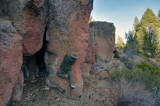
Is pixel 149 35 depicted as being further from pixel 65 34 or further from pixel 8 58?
pixel 8 58

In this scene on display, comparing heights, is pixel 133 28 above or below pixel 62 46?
above

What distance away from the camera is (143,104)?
3135mm

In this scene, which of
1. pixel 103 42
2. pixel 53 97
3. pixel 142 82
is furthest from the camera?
pixel 103 42

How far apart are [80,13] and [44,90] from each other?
2184 millimetres

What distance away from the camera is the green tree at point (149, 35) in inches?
587

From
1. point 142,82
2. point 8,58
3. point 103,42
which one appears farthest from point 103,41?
point 8,58

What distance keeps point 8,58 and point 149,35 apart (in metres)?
16.5

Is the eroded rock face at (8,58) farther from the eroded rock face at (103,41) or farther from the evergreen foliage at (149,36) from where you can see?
the evergreen foliage at (149,36)

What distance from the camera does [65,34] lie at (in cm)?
322

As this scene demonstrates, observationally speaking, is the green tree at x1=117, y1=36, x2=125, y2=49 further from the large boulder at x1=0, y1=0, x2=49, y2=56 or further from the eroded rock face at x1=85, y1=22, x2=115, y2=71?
the large boulder at x1=0, y1=0, x2=49, y2=56

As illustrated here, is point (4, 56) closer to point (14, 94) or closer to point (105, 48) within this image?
point (14, 94)

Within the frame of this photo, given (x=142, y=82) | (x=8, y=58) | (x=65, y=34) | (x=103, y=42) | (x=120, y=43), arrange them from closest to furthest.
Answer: (x=8, y=58) → (x=65, y=34) → (x=142, y=82) → (x=103, y=42) → (x=120, y=43)

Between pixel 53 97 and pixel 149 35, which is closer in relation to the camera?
pixel 53 97

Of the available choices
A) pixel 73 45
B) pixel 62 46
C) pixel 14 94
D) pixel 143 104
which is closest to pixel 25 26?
pixel 62 46
